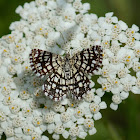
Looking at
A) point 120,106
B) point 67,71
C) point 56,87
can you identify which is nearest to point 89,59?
point 67,71

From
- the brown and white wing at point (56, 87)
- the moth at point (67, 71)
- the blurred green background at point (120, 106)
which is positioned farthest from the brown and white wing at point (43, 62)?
the blurred green background at point (120, 106)

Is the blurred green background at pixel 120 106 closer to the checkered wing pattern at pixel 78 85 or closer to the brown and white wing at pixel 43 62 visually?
the checkered wing pattern at pixel 78 85

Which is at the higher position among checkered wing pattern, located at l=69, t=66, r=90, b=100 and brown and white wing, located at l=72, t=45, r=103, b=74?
brown and white wing, located at l=72, t=45, r=103, b=74

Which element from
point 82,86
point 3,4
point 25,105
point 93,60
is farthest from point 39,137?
point 3,4

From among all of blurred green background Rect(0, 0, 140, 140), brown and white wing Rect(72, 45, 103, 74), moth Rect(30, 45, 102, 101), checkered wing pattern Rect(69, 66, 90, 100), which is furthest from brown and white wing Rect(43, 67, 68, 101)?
blurred green background Rect(0, 0, 140, 140)

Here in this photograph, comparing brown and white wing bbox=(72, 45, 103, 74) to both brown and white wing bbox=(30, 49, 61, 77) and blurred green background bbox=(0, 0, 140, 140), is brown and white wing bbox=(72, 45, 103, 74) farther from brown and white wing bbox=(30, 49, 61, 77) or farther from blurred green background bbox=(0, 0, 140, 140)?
blurred green background bbox=(0, 0, 140, 140)

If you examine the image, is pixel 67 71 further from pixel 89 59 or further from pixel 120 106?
pixel 120 106

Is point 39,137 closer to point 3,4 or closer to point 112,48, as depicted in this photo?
point 112,48
